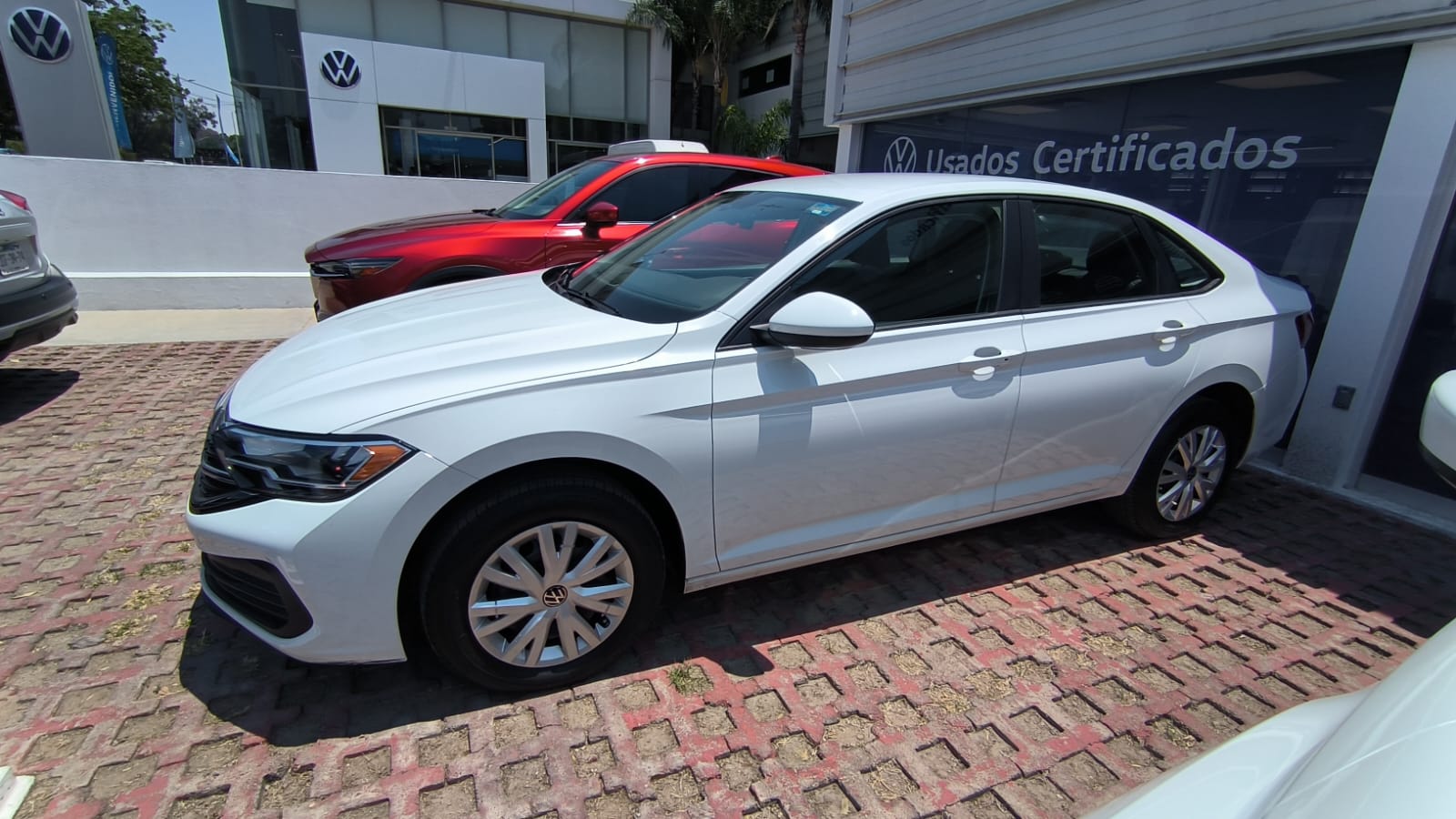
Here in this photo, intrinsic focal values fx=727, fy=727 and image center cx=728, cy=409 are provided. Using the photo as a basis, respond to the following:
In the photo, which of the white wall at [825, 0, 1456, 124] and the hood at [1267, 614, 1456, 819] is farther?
the white wall at [825, 0, 1456, 124]

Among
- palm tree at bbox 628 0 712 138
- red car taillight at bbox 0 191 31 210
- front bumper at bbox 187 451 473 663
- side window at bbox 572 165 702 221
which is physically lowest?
front bumper at bbox 187 451 473 663

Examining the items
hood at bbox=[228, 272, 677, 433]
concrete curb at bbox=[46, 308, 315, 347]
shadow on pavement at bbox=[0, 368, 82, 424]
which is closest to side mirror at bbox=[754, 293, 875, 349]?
hood at bbox=[228, 272, 677, 433]

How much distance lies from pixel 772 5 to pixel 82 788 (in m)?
26.0

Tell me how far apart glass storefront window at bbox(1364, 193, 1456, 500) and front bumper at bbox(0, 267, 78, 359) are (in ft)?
27.1

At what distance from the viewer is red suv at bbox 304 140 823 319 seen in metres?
5.02

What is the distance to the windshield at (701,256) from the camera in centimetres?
264

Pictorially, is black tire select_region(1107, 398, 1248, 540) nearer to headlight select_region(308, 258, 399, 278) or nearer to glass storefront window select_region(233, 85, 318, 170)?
headlight select_region(308, 258, 399, 278)

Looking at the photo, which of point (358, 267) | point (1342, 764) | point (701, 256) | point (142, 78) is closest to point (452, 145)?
point (358, 267)

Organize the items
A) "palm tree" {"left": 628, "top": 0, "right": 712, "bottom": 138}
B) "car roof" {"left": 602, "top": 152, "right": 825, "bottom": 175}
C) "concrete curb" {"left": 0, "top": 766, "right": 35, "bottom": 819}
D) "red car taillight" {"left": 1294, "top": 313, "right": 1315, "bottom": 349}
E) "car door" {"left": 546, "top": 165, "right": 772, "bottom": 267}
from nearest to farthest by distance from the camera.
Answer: "concrete curb" {"left": 0, "top": 766, "right": 35, "bottom": 819}, "red car taillight" {"left": 1294, "top": 313, "right": 1315, "bottom": 349}, "car door" {"left": 546, "top": 165, "right": 772, "bottom": 267}, "car roof" {"left": 602, "top": 152, "right": 825, "bottom": 175}, "palm tree" {"left": 628, "top": 0, "right": 712, "bottom": 138}

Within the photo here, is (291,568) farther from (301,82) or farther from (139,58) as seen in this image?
(139,58)

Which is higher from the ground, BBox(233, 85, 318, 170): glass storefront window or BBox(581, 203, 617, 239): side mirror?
BBox(233, 85, 318, 170): glass storefront window

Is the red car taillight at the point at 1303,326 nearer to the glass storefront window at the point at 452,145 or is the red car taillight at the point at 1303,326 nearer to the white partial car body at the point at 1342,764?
the white partial car body at the point at 1342,764

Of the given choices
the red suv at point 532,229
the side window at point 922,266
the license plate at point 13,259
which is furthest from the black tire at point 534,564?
the license plate at point 13,259

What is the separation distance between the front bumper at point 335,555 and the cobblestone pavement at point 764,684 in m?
0.35
